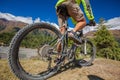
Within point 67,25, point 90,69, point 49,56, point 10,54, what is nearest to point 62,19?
point 67,25

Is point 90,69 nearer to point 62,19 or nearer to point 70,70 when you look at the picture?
point 70,70

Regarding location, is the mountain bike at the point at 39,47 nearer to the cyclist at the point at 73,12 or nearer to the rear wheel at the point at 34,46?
the rear wheel at the point at 34,46

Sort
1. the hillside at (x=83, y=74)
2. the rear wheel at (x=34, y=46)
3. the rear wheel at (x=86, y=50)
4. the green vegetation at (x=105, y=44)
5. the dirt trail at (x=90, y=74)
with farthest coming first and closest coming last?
the green vegetation at (x=105, y=44), the rear wheel at (x=86, y=50), the dirt trail at (x=90, y=74), the hillside at (x=83, y=74), the rear wheel at (x=34, y=46)

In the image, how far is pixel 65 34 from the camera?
432 cm

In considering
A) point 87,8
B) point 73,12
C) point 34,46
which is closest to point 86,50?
point 87,8

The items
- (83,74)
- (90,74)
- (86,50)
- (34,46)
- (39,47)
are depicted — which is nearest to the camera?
(39,47)

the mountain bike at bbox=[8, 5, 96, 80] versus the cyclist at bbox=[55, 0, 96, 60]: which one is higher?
the cyclist at bbox=[55, 0, 96, 60]

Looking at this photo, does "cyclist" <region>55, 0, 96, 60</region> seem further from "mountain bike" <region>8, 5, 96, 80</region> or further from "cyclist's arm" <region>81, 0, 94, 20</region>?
"mountain bike" <region>8, 5, 96, 80</region>

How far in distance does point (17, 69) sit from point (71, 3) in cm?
199

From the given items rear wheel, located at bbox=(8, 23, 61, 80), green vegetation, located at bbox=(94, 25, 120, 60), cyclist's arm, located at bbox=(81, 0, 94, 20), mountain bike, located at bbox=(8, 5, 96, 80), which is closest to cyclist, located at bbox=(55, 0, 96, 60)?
cyclist's arm, located at bbox=(81, 0, 94, 20)

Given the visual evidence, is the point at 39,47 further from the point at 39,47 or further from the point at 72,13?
the point at 72,13

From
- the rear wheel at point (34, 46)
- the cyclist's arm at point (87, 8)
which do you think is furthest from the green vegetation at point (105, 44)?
the rear wheel at point (34, 46)

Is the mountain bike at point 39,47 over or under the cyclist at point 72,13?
under

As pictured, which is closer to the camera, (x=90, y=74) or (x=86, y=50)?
(x=90, y=74)
